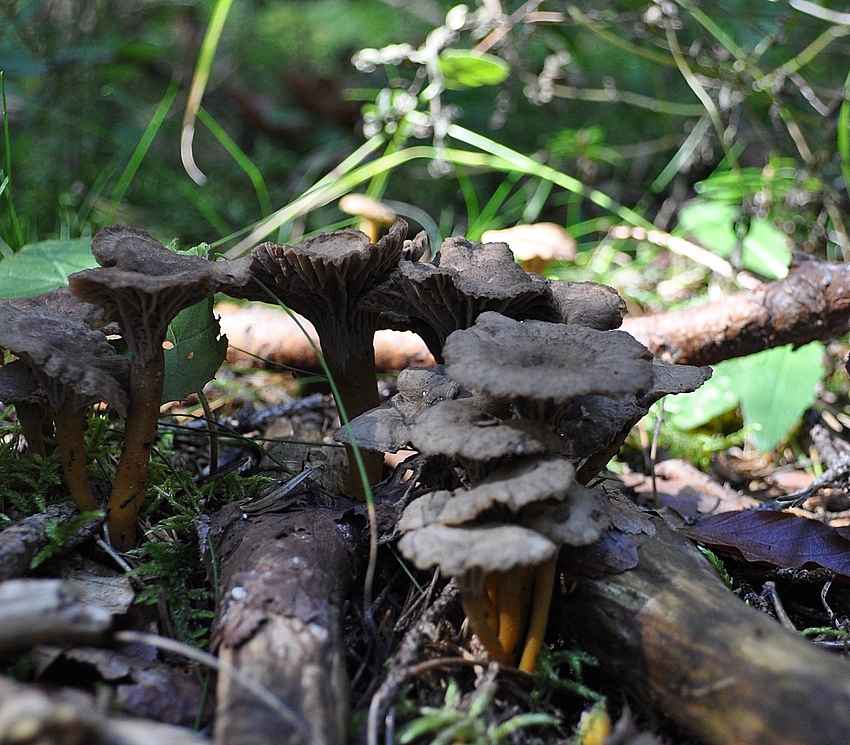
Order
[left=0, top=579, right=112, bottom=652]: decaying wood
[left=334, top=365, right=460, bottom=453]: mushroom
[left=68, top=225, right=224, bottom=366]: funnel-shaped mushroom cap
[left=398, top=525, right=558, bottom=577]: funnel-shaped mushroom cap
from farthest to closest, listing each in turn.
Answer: [left=334, top=365, right=460, bottom=453]: mushroom < [left=68, top=225, right=224, bottom=366]: funnel-shaped mushroom cap < [left=398, top=525, right=558, bottom=577]: funnel-shaped mushroom cap < [left=0, top=579, right=112, bottom=652]: decaying wood

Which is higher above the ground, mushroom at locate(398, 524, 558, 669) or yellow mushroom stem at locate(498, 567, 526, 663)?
mushroom at locate(398, 524, 558, 669)

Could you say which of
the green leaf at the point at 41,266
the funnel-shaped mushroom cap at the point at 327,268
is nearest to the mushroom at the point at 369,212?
the green leaf at the point at 41,266

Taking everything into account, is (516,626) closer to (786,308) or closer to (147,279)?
(147,279)

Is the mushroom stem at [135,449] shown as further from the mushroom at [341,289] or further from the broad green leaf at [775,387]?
the broad green leaf at [775,387]

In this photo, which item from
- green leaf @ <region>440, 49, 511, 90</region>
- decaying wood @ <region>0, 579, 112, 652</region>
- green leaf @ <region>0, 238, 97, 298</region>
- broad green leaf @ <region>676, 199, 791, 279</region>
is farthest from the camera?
green leaf @ <region>440, 49, 511, 90</region>

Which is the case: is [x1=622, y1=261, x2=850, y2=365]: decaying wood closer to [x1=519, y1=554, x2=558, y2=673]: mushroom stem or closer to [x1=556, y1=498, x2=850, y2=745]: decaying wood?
[x1=556, y1=498, x2=850, y2=745]: decaying wood

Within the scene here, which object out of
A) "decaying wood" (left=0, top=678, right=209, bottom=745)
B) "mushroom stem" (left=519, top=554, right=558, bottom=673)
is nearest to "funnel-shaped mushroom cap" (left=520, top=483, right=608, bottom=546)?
"mushroom stem" (left=519, top=554, right=558, bottom=673)

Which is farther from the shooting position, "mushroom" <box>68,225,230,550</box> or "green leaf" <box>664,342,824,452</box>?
"green leaf" <box>664,342,824,452</box>

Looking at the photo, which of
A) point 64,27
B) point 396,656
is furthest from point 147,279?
point 64,27
